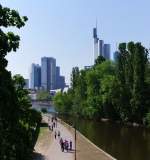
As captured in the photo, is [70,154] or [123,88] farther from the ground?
[123,88]

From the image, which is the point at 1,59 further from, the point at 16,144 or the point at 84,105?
the point at 84,105

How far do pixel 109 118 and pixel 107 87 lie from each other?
8.78m

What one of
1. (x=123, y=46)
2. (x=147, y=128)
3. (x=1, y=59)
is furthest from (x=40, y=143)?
(x=123, y=46)

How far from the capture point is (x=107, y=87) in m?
126

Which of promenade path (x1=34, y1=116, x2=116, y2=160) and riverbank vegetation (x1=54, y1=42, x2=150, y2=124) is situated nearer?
promenade path (x1=34, y1=116, x2=116, y2=160)

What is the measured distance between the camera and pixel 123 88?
4665 inches

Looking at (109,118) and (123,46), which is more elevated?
(123,46)

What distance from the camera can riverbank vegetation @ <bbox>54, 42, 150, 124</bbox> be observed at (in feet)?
363

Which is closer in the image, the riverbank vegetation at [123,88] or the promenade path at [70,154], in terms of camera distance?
the promenade path at [70,154]

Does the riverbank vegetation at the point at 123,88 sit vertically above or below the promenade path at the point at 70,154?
above

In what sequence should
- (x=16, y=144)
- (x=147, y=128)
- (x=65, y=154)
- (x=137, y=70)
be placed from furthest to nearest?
(x=137, y=70), (x=147, y=128), (x=65, y=154), (x=16, y=144)

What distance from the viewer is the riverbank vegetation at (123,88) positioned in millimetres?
110625

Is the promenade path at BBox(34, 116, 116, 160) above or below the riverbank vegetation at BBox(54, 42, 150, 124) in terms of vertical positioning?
below

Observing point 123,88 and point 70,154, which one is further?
point 123,88
